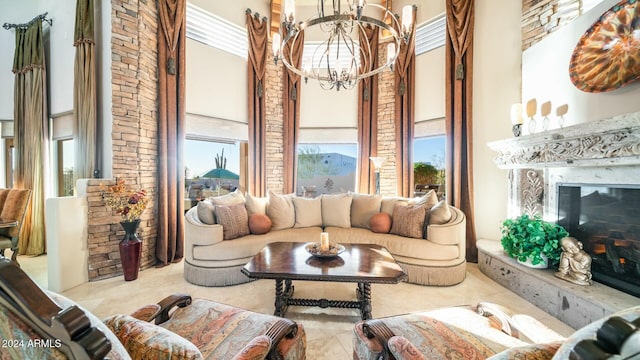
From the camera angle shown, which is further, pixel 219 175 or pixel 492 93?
pixel 219 175

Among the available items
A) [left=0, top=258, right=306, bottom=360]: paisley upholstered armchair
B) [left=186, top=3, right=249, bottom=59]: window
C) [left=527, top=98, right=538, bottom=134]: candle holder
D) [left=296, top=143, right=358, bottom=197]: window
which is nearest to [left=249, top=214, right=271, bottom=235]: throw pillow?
[left=0, top=258, right=306, bottom=360]: paisley upholstered armchair

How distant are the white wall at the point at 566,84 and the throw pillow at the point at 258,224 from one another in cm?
351

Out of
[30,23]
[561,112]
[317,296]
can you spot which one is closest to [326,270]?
[317,296]

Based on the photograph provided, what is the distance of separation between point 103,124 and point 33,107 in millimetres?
1762

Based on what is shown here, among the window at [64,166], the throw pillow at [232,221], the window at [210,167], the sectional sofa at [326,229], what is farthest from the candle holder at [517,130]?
the window at [64,166]

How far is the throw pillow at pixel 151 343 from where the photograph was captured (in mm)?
852

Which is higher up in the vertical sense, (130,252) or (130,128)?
(130,128)

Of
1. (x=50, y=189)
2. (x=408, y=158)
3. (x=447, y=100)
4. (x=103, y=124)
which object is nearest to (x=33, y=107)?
(x=50, y=189)

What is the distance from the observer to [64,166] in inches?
156

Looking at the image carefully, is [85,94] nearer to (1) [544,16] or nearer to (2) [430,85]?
(2) [430,85]

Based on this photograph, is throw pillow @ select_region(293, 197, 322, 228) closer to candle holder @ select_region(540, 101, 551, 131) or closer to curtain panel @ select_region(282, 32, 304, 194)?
curtain panel @ select_region(282, 32, 304, 194)

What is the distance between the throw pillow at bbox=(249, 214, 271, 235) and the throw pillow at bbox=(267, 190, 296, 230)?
0.22 m

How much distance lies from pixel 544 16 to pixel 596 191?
7.25 ft

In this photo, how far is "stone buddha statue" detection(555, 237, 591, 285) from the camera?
2.16m
